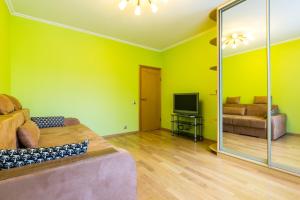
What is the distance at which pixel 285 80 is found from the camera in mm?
2314

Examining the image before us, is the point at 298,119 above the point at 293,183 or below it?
above

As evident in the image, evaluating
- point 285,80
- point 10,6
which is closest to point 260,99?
point 285,80

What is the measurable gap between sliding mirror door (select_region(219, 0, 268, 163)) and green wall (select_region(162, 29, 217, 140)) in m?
0.69

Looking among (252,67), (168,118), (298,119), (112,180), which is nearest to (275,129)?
(298,119)

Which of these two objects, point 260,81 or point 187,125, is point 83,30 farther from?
point 260,81

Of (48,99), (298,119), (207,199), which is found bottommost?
(207,199)

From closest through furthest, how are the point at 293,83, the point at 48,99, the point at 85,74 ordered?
the point at 293,83
the point at 48,99
the point at 85,74

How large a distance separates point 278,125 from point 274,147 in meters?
0.35

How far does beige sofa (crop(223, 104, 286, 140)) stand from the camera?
2344mm

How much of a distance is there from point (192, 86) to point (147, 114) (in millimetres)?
1668

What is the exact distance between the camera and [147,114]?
4.89 metres

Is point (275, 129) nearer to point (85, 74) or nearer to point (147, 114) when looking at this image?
point (147, 114)

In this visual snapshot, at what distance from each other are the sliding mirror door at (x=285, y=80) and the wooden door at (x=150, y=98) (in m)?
3.22

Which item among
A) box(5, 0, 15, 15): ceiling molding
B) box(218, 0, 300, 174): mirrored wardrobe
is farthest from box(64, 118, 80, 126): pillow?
box(218, 0, 300, 174): mirrored wardrobe
